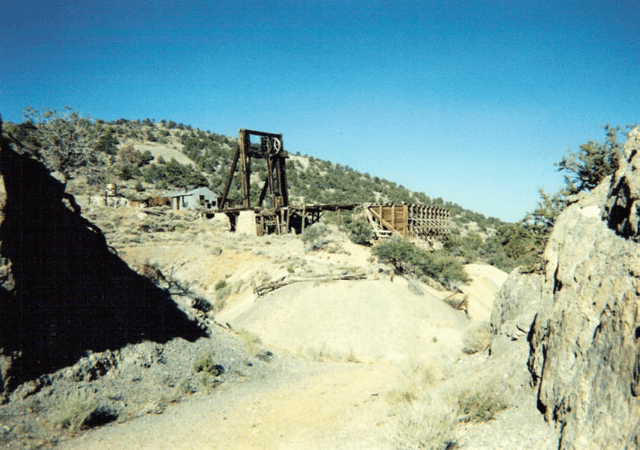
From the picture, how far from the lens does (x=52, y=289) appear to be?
828 centimetres

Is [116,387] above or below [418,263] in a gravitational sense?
below

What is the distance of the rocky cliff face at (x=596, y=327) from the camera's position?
10.8 ft

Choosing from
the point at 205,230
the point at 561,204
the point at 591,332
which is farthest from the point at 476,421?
the point at 205,230

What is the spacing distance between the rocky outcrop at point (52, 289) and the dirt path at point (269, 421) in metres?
2.19

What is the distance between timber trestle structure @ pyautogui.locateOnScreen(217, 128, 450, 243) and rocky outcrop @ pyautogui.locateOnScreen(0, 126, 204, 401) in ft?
68.8

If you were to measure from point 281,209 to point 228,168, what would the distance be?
36.1 metres

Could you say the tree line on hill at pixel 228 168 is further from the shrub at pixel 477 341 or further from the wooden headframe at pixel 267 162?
the wooden headframe at pixel 267 162

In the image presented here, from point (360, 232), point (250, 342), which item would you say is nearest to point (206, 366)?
point (250, 342)

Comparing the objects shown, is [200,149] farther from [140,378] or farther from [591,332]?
[591,332]

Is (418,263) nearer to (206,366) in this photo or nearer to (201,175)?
(206,366)

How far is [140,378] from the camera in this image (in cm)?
867

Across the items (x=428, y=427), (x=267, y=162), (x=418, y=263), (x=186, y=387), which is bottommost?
(x=186, y=387)

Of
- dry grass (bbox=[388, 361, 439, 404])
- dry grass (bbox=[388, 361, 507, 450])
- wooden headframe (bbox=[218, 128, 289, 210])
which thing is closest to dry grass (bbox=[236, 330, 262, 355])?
dry grass (bbox=[388, 361, 439, 404])

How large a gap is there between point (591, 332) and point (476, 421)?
7.24ft
